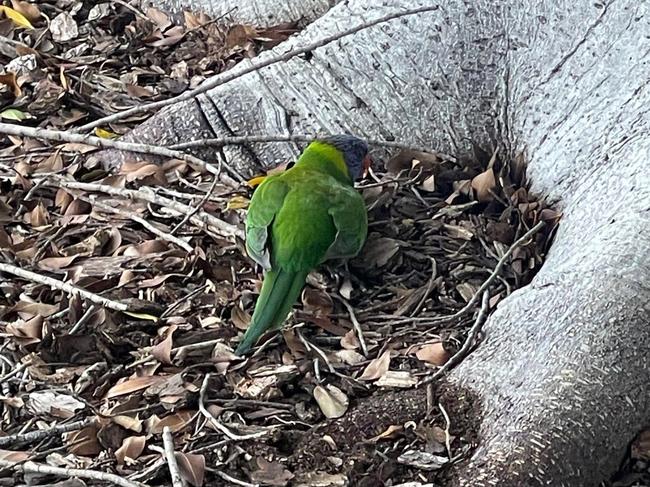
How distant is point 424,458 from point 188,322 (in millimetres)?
1069

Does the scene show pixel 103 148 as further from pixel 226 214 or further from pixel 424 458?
pixel 424 458

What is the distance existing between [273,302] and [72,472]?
0.91m

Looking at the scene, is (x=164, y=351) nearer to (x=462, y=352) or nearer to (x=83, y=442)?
(x=83, y=442)

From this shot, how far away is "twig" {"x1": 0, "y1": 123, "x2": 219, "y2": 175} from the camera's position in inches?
162

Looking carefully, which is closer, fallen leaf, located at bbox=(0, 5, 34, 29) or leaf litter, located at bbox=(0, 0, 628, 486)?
leaf litter, located at bbox=(0, 0, 628, 486)

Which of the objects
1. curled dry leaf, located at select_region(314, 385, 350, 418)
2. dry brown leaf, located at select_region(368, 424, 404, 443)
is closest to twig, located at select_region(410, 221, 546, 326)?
curled dry leaf, located at select_region(314, 385, 350, 418)

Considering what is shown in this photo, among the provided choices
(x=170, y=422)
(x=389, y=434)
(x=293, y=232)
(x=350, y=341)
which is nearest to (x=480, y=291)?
(x=350, y=341)

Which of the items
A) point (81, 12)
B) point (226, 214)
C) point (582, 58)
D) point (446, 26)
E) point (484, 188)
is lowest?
point (81, 12)

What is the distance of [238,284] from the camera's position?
148 inches

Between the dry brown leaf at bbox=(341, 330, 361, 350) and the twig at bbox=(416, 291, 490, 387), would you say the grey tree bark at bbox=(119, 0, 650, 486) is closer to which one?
the twig at bbox=(416, 291, 490, 387)

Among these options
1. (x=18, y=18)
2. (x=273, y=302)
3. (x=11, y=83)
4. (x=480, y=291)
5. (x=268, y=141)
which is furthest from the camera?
(x=18, y=18)

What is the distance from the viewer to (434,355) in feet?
10.9

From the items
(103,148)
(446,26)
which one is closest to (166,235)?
(103,148)

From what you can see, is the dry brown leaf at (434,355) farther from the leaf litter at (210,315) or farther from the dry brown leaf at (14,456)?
the dry brown leaf at (14,456)
